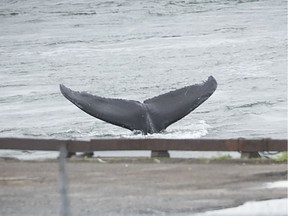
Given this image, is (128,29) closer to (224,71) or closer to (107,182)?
(224,71)

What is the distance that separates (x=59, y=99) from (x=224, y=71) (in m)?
7.35

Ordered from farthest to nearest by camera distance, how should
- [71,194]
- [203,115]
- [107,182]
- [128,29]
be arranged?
1. [128,29]
2. [203,115]
3. [107,182]
4. [71,194]

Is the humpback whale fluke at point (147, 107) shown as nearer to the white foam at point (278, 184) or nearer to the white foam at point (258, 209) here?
the white foam at point (278, 184)

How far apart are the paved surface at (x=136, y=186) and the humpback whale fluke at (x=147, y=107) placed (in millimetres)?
4206

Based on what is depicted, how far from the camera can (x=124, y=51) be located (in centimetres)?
4225

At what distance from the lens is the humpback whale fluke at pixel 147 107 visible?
18234mm

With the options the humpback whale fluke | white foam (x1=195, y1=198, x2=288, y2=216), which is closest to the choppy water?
the humpback whale fluke

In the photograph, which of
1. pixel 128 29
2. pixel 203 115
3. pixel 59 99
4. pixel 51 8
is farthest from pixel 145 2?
pixel 203 115

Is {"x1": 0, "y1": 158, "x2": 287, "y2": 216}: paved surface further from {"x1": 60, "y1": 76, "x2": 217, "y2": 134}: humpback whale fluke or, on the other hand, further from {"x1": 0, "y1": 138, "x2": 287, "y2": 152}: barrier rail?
{"x1": 60, "y1": 76, "x2": 217, "y2": 134}: humpback whale fluke

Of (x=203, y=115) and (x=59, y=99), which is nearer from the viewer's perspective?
(x=203, y=115)

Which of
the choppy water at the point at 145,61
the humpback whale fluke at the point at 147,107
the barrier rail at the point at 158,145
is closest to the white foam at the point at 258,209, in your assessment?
the barrier rail at the point at 158,145

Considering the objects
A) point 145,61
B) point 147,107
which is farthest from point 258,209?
point 145,61

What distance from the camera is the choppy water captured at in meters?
25.4

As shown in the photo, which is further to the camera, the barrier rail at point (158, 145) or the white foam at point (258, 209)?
the barrier rail at point (158, 145)
